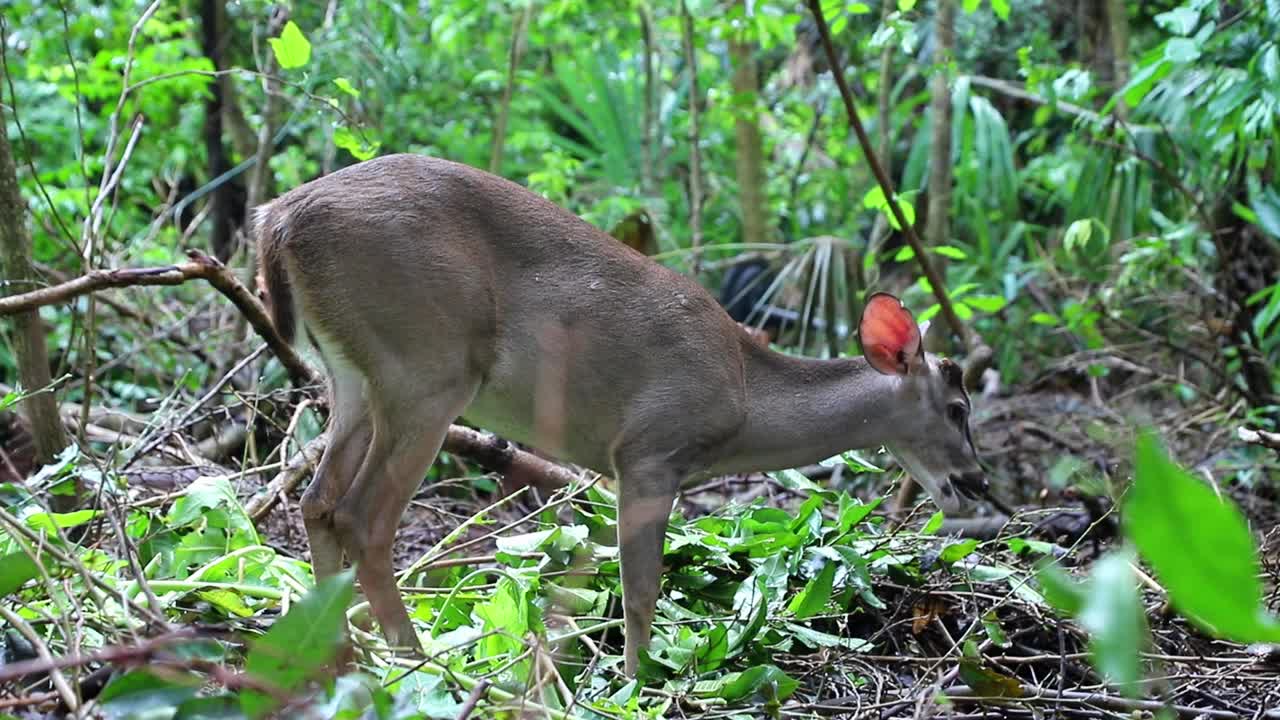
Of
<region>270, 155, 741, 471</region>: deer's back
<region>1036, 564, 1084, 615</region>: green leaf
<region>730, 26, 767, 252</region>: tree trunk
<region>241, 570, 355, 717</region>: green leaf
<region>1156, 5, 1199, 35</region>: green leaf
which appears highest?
<region>1036, 564, 1084, 615</region>: green leaf

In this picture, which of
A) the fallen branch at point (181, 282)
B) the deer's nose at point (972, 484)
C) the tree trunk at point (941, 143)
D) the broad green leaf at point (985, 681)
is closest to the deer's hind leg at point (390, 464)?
the fallen branch at point (181, 282)

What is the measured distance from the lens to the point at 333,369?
3.93m

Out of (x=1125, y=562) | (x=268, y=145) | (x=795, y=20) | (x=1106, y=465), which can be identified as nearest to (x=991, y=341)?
(x=1106, y=465)

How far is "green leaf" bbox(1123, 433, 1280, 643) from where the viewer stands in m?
1.02

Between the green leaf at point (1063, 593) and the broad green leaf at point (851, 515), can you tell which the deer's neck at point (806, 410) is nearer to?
the broad green leaf at point (851, 515)

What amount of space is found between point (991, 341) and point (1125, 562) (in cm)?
934

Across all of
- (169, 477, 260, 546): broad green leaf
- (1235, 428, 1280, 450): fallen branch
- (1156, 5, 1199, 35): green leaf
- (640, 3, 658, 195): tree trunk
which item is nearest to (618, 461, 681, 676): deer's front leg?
(169, 477, 260, 546): broad green leaf

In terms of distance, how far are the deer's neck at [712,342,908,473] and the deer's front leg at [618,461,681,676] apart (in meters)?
0.35

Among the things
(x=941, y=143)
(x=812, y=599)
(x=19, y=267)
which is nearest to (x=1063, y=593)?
(x=812, y=599)

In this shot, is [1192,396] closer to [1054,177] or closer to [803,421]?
[1054,177]

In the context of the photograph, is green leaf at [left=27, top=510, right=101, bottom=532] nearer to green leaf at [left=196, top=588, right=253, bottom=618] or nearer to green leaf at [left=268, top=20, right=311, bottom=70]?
green leaf at [left=196, top=588, right=253, bottom=618]

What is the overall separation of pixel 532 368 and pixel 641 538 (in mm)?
666

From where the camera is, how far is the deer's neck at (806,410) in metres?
4.47

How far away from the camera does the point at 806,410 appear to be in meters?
4.58
